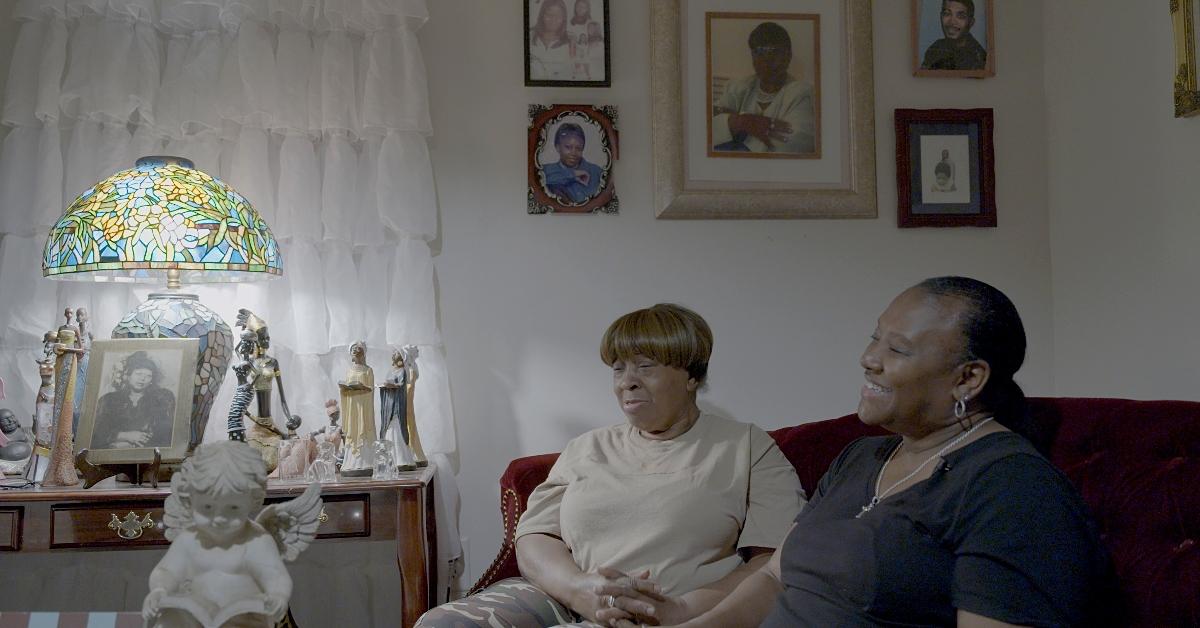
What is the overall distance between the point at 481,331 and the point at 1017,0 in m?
1.83

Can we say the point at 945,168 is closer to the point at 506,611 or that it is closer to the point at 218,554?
the point at 506,611

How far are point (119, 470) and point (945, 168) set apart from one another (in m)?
2.28

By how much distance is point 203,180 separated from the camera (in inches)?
88.1

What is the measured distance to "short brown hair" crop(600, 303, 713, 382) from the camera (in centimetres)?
199

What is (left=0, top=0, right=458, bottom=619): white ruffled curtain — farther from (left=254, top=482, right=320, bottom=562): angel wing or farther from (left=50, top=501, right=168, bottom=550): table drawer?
(left=254, top=482, right=320, bottom=562): angel wing

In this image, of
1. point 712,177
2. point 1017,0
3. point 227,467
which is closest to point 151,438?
point 227,467

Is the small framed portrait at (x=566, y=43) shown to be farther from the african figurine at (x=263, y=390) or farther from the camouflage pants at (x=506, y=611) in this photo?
the camouflage pants at (x=506, y=611)

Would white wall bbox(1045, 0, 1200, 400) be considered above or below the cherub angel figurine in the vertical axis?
above

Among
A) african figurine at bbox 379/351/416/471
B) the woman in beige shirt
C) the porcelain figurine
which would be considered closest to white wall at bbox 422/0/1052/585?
african figurine at bbox 379/351/416/471

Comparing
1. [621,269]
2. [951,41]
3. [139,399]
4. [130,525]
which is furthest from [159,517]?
[951,41]

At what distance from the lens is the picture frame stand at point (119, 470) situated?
7.02 ft

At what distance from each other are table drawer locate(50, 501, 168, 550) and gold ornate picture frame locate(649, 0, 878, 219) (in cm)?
148

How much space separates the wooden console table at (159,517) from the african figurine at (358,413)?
0.09 metres

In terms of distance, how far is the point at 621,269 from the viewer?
8.78 ft
